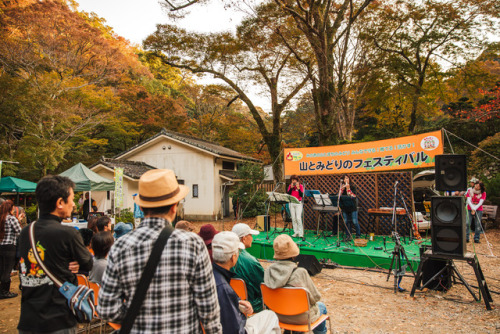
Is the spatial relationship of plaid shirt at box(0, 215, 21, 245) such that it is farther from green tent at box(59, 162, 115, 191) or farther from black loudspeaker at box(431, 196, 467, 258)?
black loudspeaker at box(431, 196, 467, 258)

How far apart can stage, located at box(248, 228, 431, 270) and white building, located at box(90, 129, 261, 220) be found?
9473 millimetres

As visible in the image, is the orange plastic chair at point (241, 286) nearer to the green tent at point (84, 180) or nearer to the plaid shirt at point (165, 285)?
the plaid shirt at point (165, 285)

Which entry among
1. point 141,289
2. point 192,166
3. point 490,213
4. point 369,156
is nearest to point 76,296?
point 141,289

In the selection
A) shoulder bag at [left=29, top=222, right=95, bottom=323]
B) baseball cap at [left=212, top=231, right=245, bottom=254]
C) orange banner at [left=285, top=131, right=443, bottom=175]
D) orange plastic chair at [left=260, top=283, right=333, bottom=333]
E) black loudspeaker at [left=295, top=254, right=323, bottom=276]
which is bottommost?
black loudspeaker at [left=295, top=254, right=323, bottom=276]

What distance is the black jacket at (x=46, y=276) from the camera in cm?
208

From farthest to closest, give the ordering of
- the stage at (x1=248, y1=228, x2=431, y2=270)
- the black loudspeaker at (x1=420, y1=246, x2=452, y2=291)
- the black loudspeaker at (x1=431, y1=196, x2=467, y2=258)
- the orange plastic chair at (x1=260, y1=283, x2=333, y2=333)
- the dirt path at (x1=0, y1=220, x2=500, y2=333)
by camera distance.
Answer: the stage at (x1=248, y1=228, x2=431, y2=270), the black loudspeaker at (x1=420, y1=246, x2=452, y2=291), the black loudspeaker at (x1=431, y1=196, x2=467, y2=258), the dirt path at (x1=0, y1=220, x2=500, y2=333), the orange plastic chair at (x1=260, y1=283, x2=333, y2=333)

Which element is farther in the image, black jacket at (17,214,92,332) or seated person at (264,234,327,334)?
seated person at (264,234,327,334)

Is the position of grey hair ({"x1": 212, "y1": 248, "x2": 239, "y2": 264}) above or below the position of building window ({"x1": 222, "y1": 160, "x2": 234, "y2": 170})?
below

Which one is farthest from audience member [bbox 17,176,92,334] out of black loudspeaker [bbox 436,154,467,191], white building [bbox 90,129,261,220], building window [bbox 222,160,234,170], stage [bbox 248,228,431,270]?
building window [bbox 222,160,234,170]

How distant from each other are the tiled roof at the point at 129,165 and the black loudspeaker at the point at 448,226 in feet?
48.0

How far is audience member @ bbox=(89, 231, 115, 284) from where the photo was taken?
11.9ft

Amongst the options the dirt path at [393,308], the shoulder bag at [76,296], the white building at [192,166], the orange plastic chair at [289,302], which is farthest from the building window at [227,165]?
the shoulder bag at [76,296]

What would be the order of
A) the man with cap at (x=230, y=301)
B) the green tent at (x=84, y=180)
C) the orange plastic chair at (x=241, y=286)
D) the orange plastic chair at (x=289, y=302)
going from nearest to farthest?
the man with cap at (x=230, y=301), the orange plastic chair at (x=289, y=302), the orange plastic chair at (x=241, y=286), the green tent at (x=84, y=180)

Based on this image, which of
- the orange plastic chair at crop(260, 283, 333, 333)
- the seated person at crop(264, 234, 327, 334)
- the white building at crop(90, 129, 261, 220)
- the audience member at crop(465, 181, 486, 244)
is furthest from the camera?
the white building at crop(90, 129, 261, 220)
